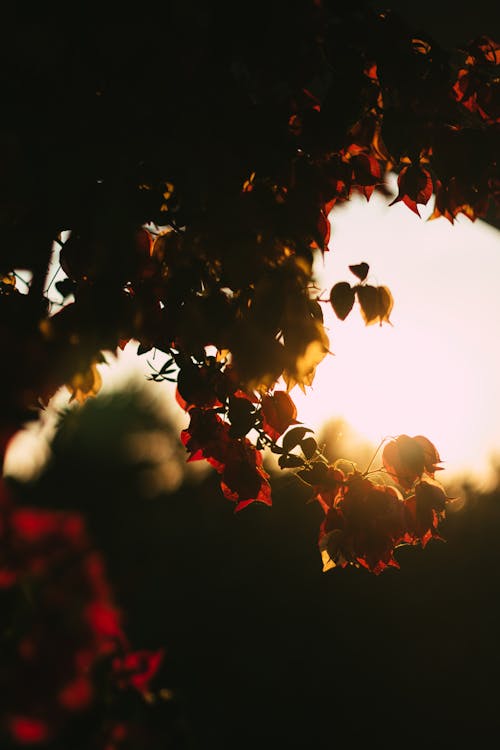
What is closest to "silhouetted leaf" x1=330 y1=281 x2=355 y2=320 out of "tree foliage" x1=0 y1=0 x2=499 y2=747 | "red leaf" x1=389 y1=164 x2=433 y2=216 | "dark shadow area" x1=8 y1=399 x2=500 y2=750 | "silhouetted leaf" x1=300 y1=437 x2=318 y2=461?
"tree foliage" x1=0 y1=0 x2=499 y2=747

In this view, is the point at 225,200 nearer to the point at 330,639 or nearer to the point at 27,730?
the point at 27,730

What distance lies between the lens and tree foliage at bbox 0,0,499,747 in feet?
3.63

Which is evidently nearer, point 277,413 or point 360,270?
point 360,270

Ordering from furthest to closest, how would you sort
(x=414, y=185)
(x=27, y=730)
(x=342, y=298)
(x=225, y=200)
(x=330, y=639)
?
(x=330, y=639)
(x=414, y=185)
(x=342, y=298)
(x=225, y=200)
(x=27, y=730)

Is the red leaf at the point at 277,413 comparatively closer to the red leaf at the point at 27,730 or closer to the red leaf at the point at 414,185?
the red leaf at the point at 414,185

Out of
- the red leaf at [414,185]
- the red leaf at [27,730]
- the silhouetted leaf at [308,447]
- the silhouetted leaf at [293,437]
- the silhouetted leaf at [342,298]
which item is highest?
the red leaf at [414,185]

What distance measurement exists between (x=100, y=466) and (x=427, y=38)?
4125 centimetres

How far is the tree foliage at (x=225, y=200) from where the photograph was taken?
1106 mm

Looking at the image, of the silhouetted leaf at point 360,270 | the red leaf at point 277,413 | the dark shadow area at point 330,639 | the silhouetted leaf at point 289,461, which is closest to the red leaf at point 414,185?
the silhouetted leaf at point 360,270

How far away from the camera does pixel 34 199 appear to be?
117cm

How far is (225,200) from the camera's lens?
1.23 m

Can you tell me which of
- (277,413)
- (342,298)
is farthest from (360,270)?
(277,413)

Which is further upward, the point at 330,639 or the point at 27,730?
the point at 330,639

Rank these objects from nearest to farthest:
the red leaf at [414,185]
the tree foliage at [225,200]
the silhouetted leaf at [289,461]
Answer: the tree foliage at [225,200]
the red leaf at [414,185]
the silhouetted leaf at [289,461]
